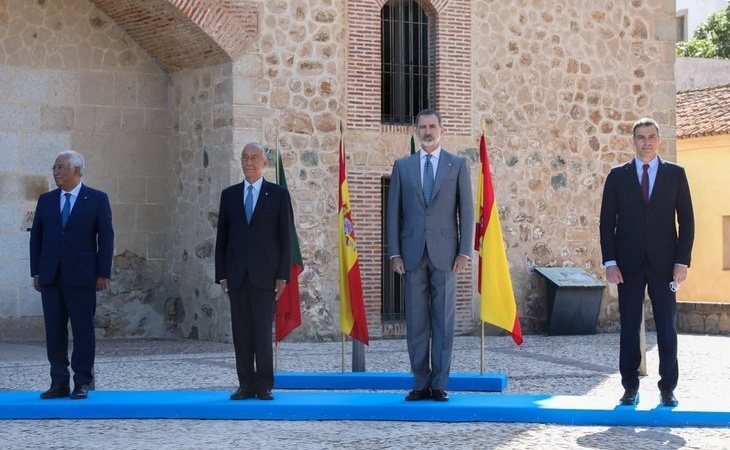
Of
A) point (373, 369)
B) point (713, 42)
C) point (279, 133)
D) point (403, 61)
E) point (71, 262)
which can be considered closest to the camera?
point (71, 262)

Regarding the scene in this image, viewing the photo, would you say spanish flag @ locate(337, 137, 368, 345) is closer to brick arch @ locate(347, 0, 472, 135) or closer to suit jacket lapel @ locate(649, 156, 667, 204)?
suit jacket lapel @ locate(649, 156, 667, 204)

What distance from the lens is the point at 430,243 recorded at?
8.29 meters

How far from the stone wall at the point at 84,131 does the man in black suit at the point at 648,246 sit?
8497 millimetres

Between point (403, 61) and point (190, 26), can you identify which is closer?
point (190, 26)

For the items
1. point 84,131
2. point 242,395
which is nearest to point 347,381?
point 242,395

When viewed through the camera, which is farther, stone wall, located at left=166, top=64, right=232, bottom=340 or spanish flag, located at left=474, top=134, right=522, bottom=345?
stone wall, located at left=166, top=64, right=232, bottom=340

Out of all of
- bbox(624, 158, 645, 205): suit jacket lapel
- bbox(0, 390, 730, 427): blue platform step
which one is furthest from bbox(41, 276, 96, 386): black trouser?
bbox(624, 158, 645, 205): suit jacket lapel

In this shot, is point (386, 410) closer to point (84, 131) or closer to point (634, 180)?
point (634, 180)

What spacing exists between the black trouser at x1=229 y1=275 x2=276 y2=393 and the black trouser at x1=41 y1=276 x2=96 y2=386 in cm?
89

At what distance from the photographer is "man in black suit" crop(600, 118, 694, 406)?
797 centimetres

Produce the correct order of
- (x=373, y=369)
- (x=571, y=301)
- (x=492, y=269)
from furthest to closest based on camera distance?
(x=571, y=301) → (x=373, y=369) → (x=492, y=269)

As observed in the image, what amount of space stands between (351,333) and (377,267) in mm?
5165

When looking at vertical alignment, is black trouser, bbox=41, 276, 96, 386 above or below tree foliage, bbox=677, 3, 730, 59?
below

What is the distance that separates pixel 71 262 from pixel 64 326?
45cm
